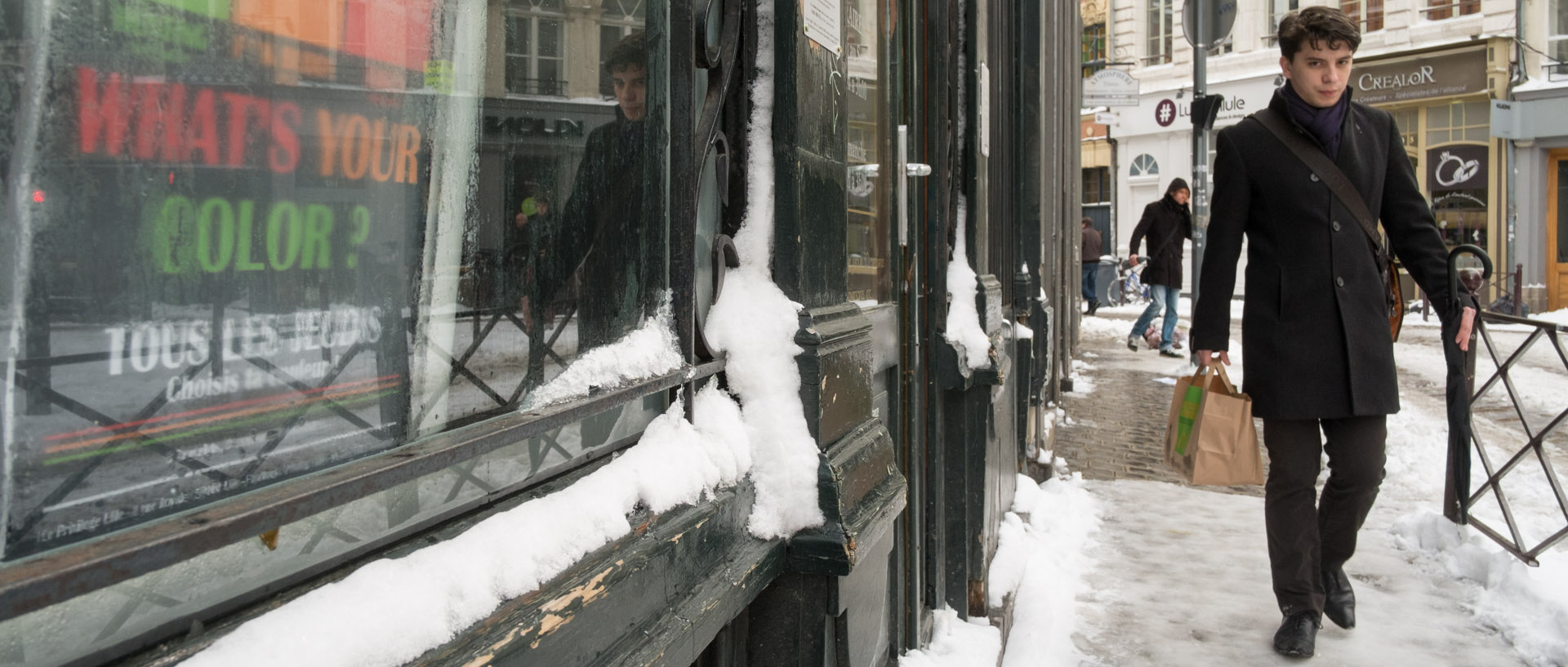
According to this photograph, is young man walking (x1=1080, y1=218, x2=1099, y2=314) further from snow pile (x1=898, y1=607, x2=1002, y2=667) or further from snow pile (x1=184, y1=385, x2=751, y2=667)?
snow pile (x1=184, y1=385, x2=751, y2=667)

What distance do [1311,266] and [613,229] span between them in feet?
9.01

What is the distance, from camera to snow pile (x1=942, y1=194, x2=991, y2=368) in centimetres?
358

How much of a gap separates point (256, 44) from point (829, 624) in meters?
1.45

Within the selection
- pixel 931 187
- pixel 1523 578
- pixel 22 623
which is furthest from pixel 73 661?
pixel 1523 578

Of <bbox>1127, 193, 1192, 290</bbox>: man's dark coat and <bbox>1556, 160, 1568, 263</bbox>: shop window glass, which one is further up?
<bbox>1556, 160, 1568, 263</bbox>: shop window glass

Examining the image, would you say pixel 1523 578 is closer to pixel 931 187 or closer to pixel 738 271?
pixel 931 187

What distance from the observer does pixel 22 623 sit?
0.70m

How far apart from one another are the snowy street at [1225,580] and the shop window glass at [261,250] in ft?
6.71

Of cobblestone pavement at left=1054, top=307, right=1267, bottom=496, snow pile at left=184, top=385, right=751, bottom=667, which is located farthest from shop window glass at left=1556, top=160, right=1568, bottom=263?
snow pile at left=184, top=385, right=751, bottom=667

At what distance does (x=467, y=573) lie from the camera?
3.46 feet

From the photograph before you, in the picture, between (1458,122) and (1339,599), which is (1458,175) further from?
(1339,599)

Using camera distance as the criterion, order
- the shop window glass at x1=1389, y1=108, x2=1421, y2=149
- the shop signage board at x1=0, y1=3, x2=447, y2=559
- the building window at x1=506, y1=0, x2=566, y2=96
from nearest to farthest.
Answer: the shop signage board at x1=0, y1=3, x2=447, y2=559 → the building window at x1=506, y1=0, x2=566, y2=96 → the shop window glass at x1=1389, y1=108, x2=1421, y2=149

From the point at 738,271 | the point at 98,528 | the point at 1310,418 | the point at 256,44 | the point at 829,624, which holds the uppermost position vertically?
the point at 256,44

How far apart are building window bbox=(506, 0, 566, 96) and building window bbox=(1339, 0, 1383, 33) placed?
25.1m
